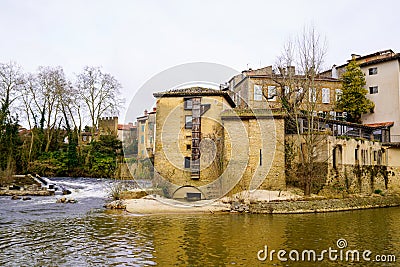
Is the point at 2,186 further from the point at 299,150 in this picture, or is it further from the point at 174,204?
the point at 299,150

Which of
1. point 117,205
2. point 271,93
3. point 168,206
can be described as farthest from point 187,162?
point 271,93

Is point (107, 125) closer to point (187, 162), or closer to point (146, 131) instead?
point (146, 131)

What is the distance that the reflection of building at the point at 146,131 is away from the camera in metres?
28.5

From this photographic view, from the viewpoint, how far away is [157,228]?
13.2 m

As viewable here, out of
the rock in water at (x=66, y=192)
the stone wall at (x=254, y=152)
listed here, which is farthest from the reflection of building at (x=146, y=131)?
the stone wall at (x=254, y=152)

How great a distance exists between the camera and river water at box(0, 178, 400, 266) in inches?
358

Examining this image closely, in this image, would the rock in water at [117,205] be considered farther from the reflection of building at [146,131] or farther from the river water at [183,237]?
the reflection of building at [146,131]

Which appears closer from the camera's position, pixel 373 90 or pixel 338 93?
pixel 373 90

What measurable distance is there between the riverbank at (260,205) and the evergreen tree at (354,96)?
13.7 meters

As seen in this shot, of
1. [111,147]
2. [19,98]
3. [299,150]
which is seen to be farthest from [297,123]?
[19,98]

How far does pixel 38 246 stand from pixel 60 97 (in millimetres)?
26661

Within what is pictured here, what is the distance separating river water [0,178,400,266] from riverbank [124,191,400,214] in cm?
87

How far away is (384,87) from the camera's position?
32.5 meters

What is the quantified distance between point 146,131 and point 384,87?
21.8 m
